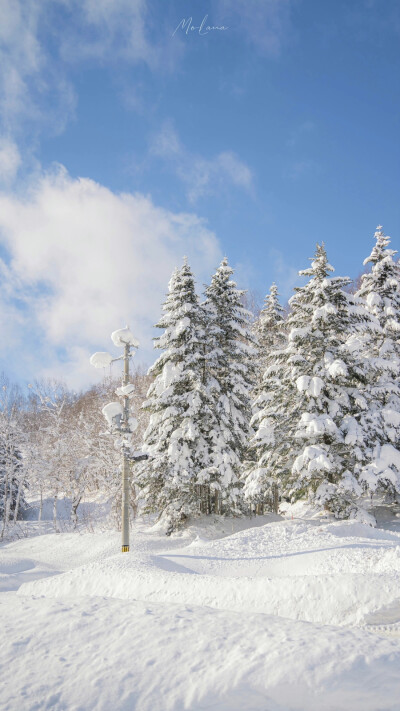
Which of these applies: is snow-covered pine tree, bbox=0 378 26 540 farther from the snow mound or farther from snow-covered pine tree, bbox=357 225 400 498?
snow-covered pine tree, bbox=357 225 400 498

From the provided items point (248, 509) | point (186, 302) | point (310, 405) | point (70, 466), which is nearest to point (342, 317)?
point (310, 405)

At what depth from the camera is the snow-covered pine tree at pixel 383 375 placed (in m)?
15.4

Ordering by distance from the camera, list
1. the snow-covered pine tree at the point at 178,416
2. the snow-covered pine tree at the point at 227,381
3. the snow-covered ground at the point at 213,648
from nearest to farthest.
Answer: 1. the snow-covered ground at the point at 213,648
2. the snow-covered pine tree at the point at 178,416
3. the snow-covered pine tree at the point at 227,381

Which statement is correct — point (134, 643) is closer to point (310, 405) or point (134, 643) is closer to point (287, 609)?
point (287, 609)

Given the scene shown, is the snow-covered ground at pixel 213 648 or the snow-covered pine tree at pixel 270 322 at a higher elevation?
the snow-covered pine tree at pixel 270 322

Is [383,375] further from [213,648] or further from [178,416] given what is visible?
[213,648]

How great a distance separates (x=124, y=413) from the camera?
44.0ft

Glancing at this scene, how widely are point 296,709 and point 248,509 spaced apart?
55.7 ft

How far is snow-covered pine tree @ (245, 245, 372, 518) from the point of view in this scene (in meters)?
15.5

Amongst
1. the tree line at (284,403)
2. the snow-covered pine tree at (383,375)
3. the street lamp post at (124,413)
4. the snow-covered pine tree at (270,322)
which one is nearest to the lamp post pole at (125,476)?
the street lamp post at (124,413)

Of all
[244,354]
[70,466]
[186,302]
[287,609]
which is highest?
[186,302]

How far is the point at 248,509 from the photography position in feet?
65.7

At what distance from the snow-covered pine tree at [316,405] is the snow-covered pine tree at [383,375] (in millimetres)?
640

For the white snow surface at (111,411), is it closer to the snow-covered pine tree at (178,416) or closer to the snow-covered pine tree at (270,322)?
the snow-covered pine tree at (178,416)
